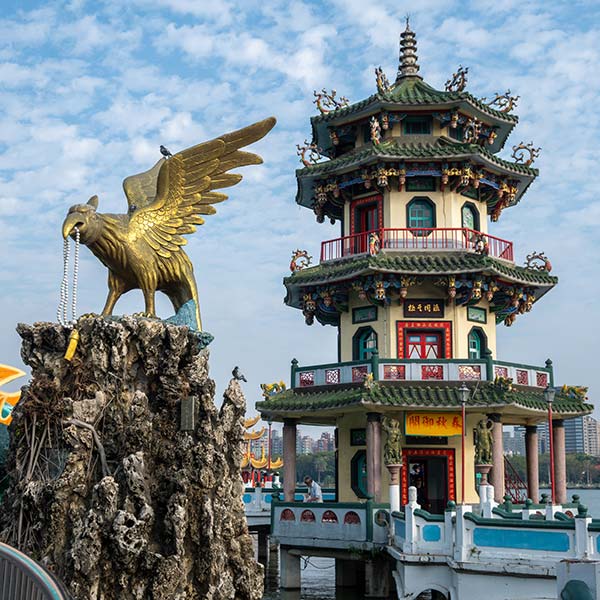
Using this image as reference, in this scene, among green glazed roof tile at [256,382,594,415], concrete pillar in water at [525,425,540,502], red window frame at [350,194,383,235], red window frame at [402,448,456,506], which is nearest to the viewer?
green glazed roof tile at [256,382,594,415]

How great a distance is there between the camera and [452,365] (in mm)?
23281

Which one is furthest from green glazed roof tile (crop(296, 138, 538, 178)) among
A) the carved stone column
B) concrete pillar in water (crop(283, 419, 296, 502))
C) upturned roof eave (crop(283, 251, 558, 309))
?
the carved stone column

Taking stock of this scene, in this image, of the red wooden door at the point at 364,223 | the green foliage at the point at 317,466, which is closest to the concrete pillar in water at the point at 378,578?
the red wooden door at the point at 364,223

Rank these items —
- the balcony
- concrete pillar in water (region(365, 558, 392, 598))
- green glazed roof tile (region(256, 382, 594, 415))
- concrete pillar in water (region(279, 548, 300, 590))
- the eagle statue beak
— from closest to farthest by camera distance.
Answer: the eagle statue beak < concrete pillar in water (region(365, 558, 392, 598)) < green glazed roof tile (region(256, 382, 594, 415)) < the balcony < concrete pillar in water (region(279, 548, 300, 590))

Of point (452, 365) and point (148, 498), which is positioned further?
point (452, 365)

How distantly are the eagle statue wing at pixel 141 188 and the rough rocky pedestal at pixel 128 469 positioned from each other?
3656mm

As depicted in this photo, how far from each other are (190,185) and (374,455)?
944 cm

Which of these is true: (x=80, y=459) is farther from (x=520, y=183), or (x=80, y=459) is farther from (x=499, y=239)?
(x=520, y=183)

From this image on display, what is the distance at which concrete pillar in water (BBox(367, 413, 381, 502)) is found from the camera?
2258cm

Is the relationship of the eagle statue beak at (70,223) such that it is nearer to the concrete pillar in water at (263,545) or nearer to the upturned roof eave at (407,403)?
the upturned roof eave at (407,403)

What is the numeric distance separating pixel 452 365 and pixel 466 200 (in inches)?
255

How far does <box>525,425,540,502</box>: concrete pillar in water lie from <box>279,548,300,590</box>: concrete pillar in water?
26.0ft

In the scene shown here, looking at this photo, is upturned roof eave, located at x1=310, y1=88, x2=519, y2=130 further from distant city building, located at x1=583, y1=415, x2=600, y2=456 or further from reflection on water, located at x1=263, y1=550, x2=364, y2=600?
distant city building, located at x1=583, y1=415, x2=600, y2=456

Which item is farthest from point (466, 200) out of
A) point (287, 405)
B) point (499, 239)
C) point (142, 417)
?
point (142, 417)
